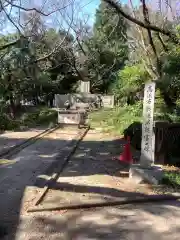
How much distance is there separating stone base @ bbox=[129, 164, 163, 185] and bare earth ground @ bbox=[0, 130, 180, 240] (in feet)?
0.73

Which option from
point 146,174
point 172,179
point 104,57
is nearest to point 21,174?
point 146,174

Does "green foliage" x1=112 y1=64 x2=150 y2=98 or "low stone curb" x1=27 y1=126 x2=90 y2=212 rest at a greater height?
"green foliage" x1=112 y1=64 x2=150 y2=98

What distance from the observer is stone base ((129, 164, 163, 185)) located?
23.7 ft

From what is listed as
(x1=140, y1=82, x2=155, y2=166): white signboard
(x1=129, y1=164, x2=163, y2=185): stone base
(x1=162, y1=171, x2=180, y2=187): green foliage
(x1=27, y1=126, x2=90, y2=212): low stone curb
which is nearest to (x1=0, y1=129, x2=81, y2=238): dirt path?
(x1=27, y1=126, x2=90, y2=212): low stone curb

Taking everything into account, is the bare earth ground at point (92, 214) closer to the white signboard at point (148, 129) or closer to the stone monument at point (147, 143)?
the stone monument at point (147, 143)

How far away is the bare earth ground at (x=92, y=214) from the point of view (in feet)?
15.1

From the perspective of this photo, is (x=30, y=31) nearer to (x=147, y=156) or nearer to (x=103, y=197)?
(x=147, y=156)

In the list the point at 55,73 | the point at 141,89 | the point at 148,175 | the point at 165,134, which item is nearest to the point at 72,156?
the point at 165,134

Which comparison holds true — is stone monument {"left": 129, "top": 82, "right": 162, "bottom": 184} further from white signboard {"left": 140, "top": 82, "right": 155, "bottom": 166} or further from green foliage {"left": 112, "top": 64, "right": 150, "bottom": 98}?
A: green foliage {"left": 112, "top": 64, "right": 150, "bottom": 98}

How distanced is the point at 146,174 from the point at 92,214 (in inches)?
94.5

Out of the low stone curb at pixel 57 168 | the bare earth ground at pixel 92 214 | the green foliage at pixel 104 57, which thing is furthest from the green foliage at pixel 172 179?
the green foliage at pixel 104 57

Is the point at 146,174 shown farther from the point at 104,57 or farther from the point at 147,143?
the point at 104,57

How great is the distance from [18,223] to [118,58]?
101ft

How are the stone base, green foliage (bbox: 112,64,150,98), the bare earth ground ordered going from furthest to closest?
green foliage (bbox: 112,64,150,98), the stone base, the bare earth ground
